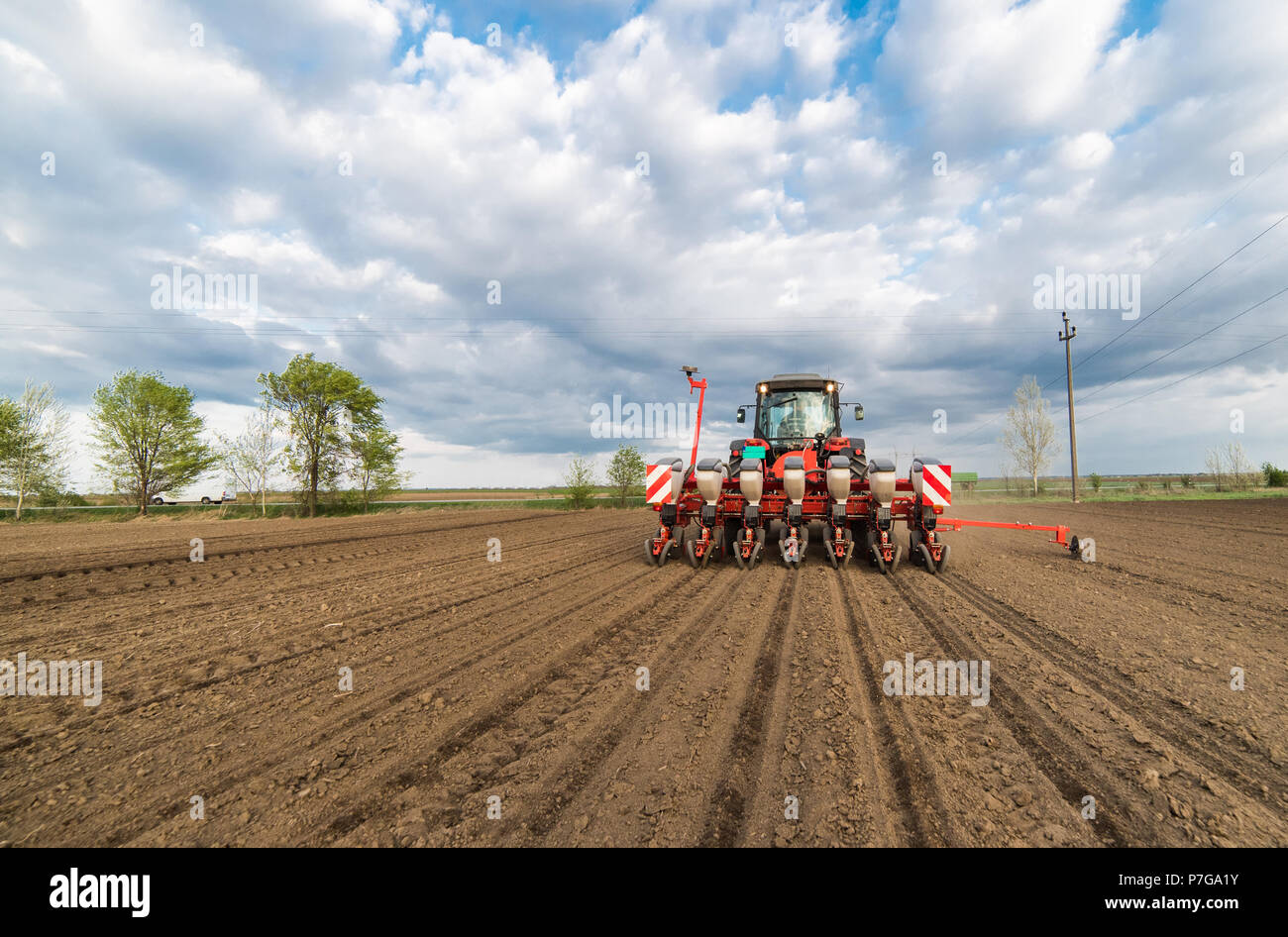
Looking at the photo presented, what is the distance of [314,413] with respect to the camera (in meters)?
30.0

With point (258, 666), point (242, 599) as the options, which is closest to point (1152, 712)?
point (258, 666)

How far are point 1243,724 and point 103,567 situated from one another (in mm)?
14739

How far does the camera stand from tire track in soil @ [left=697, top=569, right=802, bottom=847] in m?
2.09

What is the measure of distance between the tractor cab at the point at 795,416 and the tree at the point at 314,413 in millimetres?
28327

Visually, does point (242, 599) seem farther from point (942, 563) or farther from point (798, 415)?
point (798, 415)

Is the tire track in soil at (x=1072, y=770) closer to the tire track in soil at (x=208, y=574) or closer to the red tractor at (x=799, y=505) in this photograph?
the red tractor at (x=799, y=505)

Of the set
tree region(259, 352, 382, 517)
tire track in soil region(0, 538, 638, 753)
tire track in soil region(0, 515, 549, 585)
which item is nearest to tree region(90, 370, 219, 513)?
tree region(259, 352, 382, 517)

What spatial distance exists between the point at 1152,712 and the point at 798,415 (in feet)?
28.8

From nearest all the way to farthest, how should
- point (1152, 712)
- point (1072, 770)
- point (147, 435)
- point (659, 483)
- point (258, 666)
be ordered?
1. point (1072, 770)
2. point (1152, 712)
3. point (258, 666)
4. point (659, 483)
5. point (147, 435)

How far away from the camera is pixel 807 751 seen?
8.96 ft

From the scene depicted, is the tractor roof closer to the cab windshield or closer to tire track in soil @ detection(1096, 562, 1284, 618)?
the cab windshield

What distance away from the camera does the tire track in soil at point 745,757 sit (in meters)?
2.09

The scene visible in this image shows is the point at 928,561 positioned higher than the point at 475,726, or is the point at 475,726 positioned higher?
the point at 928,561
